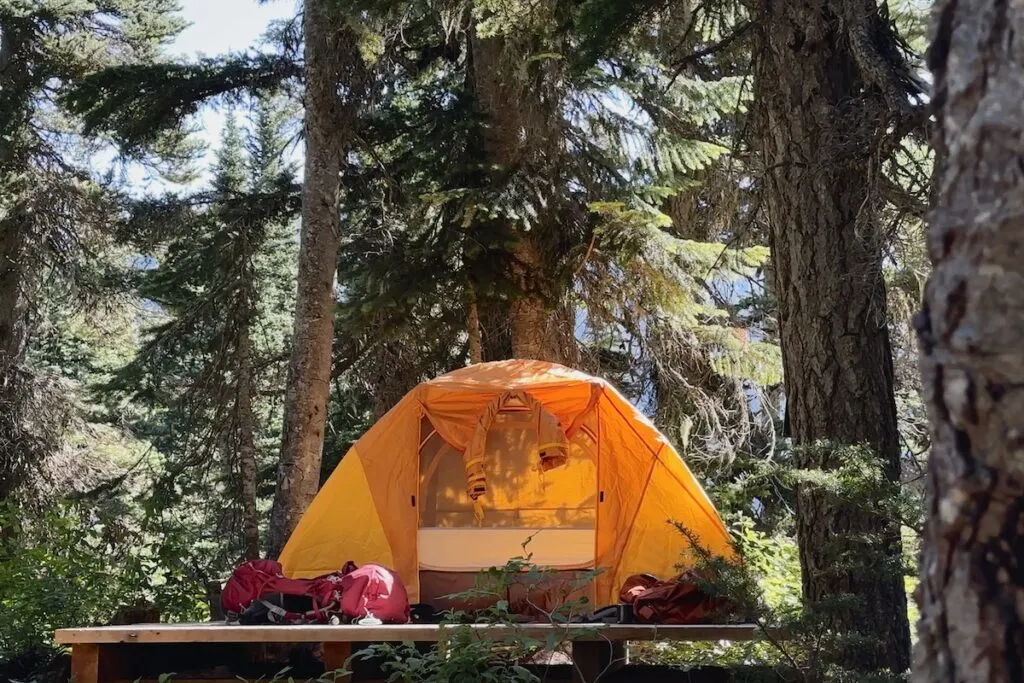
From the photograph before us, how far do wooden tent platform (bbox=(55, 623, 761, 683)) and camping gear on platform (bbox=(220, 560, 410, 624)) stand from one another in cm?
21

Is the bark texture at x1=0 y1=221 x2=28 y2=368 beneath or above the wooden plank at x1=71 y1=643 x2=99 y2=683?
above

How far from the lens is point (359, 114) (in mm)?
8852

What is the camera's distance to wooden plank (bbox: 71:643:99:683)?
4969 millimetres

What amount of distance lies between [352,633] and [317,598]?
0.50 meters

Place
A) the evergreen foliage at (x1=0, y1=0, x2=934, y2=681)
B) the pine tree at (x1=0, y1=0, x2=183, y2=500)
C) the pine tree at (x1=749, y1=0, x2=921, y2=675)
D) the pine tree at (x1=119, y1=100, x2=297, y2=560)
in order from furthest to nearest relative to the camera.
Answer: the pine tree at (x1=0, y1=0, x2=183, y2=500) → the pine tree at (x1=119, y1=100, x2=297, y2=560) → the evergreen foliage at (x1=0, y1=0, x2=934, y2=681) → the pine tree at (x1=749, y1=0, x2=921, y2=675)

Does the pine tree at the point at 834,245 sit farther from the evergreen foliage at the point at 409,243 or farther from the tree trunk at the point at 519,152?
the tree trunk at the point at 519,152

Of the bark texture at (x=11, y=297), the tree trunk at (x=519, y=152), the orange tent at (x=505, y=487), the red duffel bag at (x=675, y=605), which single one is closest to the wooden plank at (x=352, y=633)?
the red duffel bag at (x=675, y=605)

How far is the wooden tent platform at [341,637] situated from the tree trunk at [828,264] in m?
0.59

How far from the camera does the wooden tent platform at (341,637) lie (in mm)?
4578

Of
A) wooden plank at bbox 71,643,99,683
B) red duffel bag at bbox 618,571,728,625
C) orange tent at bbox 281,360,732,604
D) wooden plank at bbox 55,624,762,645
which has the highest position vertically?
orange tent at bbox 281,360,732,604

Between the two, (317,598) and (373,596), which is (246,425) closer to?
(317,598)

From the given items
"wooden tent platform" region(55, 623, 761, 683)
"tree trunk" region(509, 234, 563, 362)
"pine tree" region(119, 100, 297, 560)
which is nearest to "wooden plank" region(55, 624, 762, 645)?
"wooden tent platform" region(55, 623, 761, 683)

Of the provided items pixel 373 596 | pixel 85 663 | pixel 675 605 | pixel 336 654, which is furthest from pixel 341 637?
pixel 675 605

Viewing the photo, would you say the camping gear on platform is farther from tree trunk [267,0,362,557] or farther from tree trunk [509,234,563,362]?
tree trunk [509,234,563,362]
